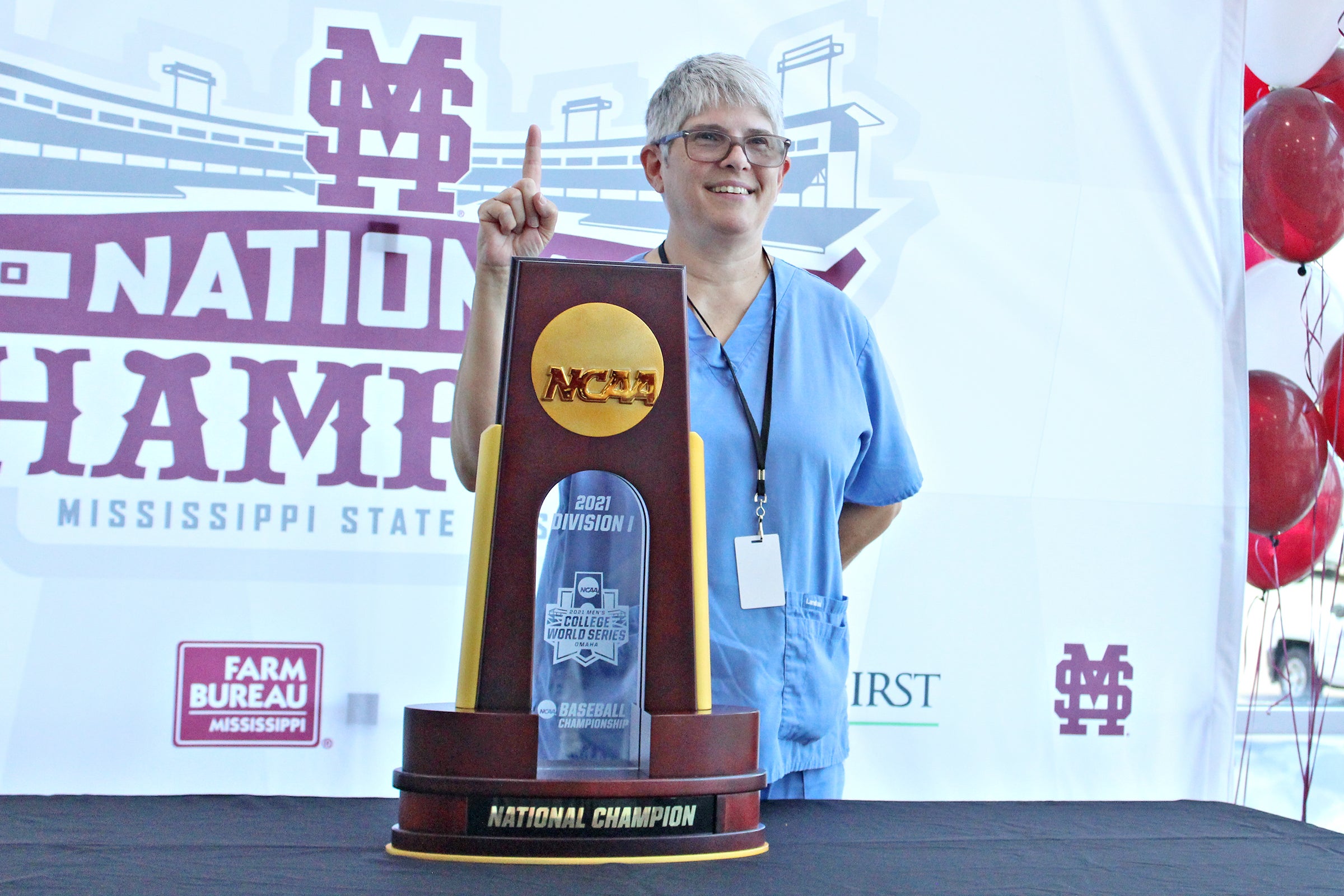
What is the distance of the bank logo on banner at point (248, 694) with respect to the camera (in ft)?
5.67

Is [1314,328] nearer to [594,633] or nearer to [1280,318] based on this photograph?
[1280,318]

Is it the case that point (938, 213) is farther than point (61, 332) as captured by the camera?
Yes

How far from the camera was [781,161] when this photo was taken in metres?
1.13

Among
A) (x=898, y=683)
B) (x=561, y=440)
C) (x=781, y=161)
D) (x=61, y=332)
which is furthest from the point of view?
(x=898, y=683)

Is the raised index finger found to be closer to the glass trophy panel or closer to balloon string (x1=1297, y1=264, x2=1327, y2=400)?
the glass trophy panel

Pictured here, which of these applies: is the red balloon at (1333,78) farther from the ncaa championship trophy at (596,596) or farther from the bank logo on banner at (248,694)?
the bank logo on banner at (248,694)

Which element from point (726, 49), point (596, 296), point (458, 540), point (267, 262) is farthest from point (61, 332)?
point (596, 296)

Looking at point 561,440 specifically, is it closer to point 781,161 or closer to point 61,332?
point 781,161

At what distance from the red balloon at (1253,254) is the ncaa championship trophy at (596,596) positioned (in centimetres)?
180

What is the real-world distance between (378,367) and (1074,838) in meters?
1.35

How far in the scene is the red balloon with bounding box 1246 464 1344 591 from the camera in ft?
6.61

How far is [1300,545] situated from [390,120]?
1.76 m

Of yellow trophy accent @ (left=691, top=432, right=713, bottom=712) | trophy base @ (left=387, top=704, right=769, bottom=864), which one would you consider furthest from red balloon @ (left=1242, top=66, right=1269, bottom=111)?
trophy base @ (left=387, top=704, right=769, bottom=864)

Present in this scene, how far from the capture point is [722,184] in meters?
1.11
